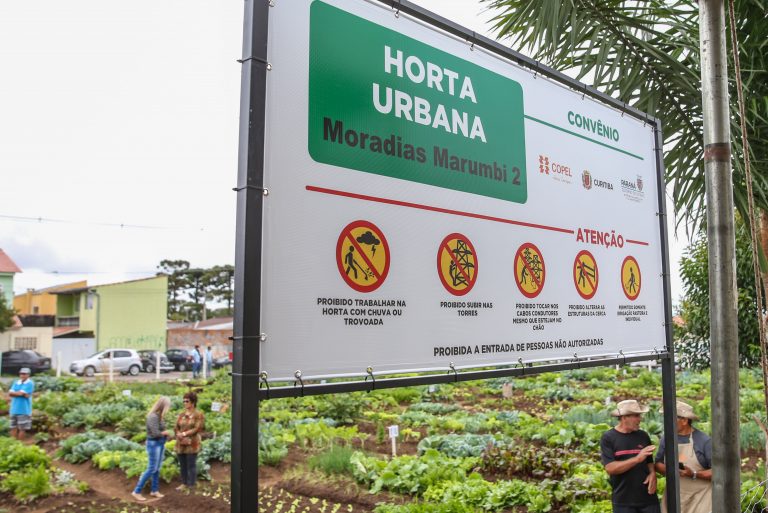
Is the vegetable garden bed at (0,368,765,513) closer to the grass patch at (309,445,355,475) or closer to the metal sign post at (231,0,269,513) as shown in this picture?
the grass patch at (309,445,355,475)

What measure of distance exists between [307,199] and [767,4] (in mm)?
5829

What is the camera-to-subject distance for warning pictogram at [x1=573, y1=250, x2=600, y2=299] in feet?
14.6

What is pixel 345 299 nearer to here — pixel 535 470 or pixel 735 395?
pixel 735 395

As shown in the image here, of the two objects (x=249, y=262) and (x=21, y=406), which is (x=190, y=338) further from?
(x=249, y=262)

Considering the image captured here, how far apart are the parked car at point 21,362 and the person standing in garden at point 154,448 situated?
26.7 m

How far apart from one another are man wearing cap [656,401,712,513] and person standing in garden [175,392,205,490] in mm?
5993

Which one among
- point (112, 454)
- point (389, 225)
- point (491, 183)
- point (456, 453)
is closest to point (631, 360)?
point (491, 183)

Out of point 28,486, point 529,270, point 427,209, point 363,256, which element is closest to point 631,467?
point 529,270

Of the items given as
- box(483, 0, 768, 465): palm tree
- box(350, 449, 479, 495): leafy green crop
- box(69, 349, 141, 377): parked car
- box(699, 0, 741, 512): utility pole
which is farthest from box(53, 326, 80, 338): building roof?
box(699, 0, 741, 512): utility pole

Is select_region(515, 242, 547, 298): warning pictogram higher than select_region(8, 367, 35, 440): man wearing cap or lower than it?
higher

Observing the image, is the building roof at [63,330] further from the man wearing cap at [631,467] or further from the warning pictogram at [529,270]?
the warning pictogram at [529,270]

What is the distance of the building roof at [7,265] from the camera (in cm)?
4344

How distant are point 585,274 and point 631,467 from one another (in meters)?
1.63

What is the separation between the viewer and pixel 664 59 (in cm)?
588
